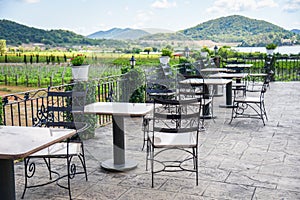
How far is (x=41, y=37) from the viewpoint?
1145cm

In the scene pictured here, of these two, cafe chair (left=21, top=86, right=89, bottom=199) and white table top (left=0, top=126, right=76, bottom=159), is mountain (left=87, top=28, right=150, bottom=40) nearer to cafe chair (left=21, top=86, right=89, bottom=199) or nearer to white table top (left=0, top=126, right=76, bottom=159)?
cafe chair (left=21, top=86, right=89, bottom=199)

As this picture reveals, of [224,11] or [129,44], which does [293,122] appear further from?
[224,11]

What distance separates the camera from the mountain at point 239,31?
8445 mm

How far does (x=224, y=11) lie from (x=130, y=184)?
723cm

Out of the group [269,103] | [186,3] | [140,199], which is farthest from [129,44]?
[269,103]

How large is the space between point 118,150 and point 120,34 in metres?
1.74

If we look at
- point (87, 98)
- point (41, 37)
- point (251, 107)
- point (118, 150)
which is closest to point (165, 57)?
point (251, 107)

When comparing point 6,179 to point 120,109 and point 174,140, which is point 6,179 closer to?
point 120,109

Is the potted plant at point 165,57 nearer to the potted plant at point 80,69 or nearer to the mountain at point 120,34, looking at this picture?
the potted plant at point 80,69

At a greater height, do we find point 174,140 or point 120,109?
point 120,109

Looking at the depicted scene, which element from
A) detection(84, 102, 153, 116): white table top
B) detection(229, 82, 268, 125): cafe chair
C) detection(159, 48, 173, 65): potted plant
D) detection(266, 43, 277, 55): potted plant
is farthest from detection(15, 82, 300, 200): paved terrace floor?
detection(266, 43, 277, 55): potted plant

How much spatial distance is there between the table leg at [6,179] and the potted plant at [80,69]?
11.2ft

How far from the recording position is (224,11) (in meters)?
9.74

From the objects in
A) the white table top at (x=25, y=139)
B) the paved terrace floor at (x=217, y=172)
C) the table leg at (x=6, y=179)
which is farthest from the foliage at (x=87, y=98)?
the table leg at (x=6, y=179)
